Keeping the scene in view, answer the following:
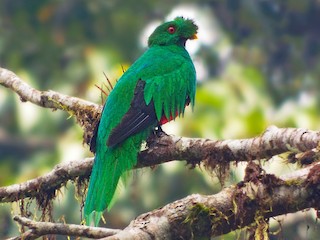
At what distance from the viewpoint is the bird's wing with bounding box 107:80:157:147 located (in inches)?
195

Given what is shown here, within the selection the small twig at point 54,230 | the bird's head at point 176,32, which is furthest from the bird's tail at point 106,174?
the bird's head at point 176,32

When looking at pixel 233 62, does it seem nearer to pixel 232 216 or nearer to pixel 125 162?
pixel 125 162

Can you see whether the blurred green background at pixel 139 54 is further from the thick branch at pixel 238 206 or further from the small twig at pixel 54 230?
the small twig at pixel 54 230

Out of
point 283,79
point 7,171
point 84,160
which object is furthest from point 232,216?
point 283,79

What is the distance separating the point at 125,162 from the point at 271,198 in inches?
46.0

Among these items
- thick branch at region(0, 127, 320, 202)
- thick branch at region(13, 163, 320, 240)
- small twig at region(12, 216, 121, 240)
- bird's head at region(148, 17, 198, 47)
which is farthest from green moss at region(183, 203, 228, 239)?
bird's head at region(148, 17, 198, 47)

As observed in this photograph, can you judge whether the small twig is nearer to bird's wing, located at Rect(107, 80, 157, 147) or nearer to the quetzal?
the quetzal

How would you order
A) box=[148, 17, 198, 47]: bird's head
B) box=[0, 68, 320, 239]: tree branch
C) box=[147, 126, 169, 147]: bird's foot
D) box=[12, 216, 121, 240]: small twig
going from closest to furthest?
box=[12, 216, 121, 240]: small twig < box=[0, 68, 320, 239]: tree branch < box=[147, 126, 169, 147]: bird's foot < box=[148, 17, 198, 47]: bird's head

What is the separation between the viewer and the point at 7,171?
34.6 ft

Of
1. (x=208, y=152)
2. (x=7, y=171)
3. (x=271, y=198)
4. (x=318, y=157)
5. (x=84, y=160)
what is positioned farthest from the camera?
(x=7, y=171)

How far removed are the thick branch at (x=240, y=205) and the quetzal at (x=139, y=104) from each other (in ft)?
2.51

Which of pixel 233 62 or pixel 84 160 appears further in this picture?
pixel 233 62

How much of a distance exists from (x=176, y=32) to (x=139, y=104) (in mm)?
874

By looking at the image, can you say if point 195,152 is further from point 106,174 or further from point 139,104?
point 139,104
